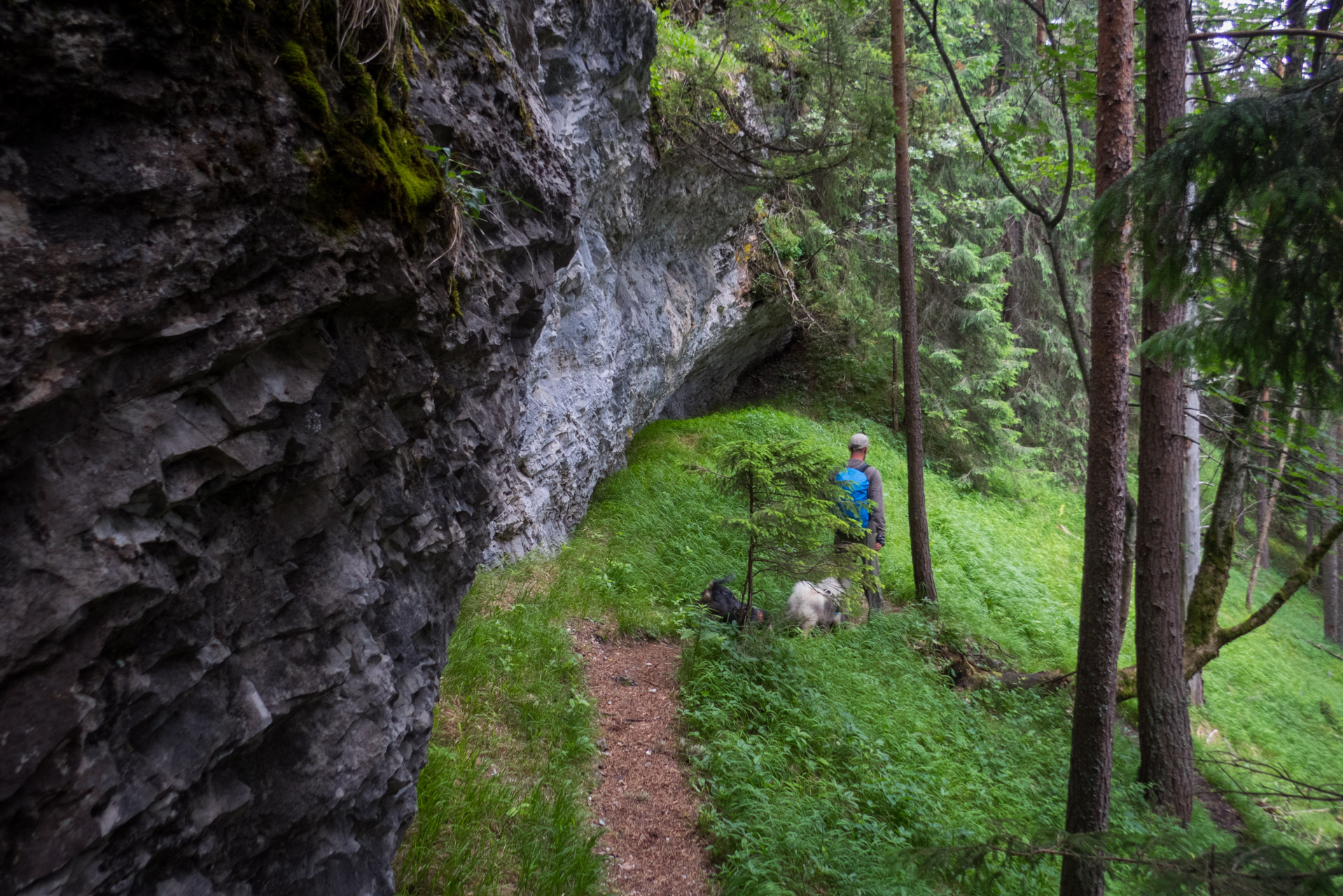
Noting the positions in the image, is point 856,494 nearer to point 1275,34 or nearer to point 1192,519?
point 1192,519

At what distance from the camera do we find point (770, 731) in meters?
5.41

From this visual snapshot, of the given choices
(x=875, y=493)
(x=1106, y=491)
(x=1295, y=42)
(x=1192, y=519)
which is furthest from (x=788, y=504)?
(x=1295, y=42)

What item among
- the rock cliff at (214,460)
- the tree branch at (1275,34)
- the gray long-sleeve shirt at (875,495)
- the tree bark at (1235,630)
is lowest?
the tree bark at (1235,630)

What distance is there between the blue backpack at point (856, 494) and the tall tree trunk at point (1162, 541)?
8.55ft

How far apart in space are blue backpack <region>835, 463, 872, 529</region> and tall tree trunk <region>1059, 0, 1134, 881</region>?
261 centimetres

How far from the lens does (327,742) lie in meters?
2.35

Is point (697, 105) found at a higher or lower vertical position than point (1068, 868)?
higher

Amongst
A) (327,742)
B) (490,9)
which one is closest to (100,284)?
(327,742)

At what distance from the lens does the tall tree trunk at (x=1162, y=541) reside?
512cm

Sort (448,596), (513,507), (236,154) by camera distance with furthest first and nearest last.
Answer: (513,507) < (448,596) < (236,154)

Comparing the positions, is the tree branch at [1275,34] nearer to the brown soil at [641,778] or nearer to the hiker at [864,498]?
the hiker at [864,498]

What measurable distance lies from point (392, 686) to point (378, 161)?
2097 millimetres

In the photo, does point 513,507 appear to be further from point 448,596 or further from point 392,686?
point 392,686

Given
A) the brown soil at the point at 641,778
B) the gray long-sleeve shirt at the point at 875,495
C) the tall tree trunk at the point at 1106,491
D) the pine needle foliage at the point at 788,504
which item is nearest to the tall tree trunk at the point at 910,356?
the gray long-sleeve shirt at the point at 875,495
